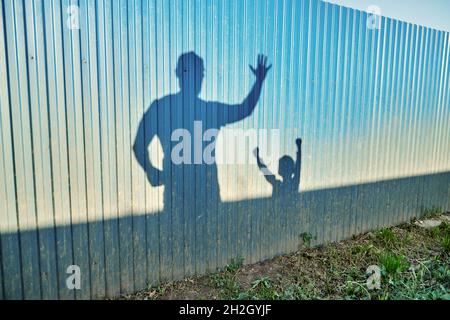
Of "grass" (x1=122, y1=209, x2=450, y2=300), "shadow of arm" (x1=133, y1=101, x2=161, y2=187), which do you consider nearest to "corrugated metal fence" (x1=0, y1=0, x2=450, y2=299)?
"shadow of arm" (x1=133, y1=101, x2=161, y2=187)

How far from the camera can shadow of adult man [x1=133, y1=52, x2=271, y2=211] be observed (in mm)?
2932

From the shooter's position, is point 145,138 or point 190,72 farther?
point 190,72

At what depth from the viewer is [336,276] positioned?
136 inches

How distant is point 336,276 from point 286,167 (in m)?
1.28

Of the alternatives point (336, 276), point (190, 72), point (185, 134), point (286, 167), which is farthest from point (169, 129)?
point (336, 276)

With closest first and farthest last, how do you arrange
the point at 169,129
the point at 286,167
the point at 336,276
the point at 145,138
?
the point at 145,138
the point at 169,129
the point at 336,276
the point at 286,167

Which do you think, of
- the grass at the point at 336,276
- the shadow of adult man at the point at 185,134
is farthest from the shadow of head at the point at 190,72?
the grass at the point at 336,276

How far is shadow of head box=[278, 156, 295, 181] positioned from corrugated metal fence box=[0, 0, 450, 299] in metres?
0.15

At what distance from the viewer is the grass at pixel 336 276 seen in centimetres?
308

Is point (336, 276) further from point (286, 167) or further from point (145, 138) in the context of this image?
point (145, 138)

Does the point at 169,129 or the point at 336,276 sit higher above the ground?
the point at 169,129

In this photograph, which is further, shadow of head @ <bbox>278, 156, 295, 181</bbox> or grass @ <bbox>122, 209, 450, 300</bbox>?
shadow of head @ <bbox>278, 156, 295, 181</bbox>

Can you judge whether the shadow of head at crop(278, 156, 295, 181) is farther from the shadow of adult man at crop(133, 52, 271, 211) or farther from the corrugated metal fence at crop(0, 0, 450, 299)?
the shadow of adult man at crop(133, 52, 271, 211)

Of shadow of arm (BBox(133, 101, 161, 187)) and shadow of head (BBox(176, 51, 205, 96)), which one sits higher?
shadow of head (BBox(176, 51, 205, 96))
